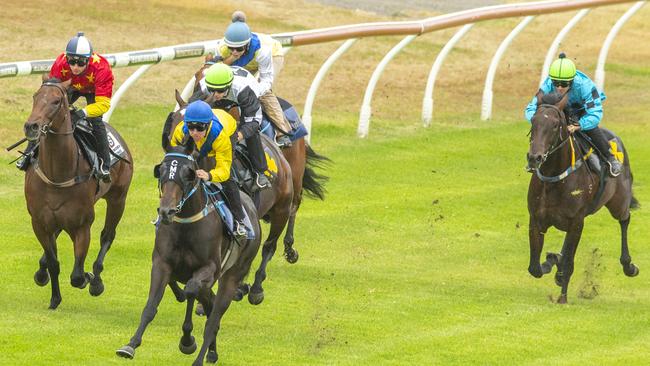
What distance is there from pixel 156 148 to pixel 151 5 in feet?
29.4

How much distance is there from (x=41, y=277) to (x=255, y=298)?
169 cm

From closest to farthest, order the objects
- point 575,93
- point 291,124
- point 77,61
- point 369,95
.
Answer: point 77,61 → point 575,93 → point 291,124 → point 369,95

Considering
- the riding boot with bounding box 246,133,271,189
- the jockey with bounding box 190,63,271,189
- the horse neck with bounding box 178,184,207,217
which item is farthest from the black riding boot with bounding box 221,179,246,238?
the riding boot with bounding box 246,133,271,189

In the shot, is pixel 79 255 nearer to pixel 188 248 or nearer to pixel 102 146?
pixel 102 146

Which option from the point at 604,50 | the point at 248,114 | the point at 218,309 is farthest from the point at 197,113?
the point at 604,50

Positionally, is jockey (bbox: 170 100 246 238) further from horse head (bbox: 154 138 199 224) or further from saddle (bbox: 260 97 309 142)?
saddle (bbox: 260 97 309 142)

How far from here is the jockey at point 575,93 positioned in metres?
13.0

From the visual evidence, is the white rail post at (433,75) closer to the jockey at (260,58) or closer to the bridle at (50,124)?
the jockey at (260,58)

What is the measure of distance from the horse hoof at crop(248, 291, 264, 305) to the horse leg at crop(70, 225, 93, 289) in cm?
132

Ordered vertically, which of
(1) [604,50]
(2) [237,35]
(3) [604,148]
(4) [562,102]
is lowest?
(1) [604,50]

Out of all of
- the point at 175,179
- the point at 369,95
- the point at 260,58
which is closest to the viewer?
the point at 175,179

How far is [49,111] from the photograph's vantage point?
1122cm

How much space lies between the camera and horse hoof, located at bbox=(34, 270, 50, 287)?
12055mm

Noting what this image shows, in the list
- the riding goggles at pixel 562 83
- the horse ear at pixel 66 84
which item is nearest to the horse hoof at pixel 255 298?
the horse ear at pixel 66 84
